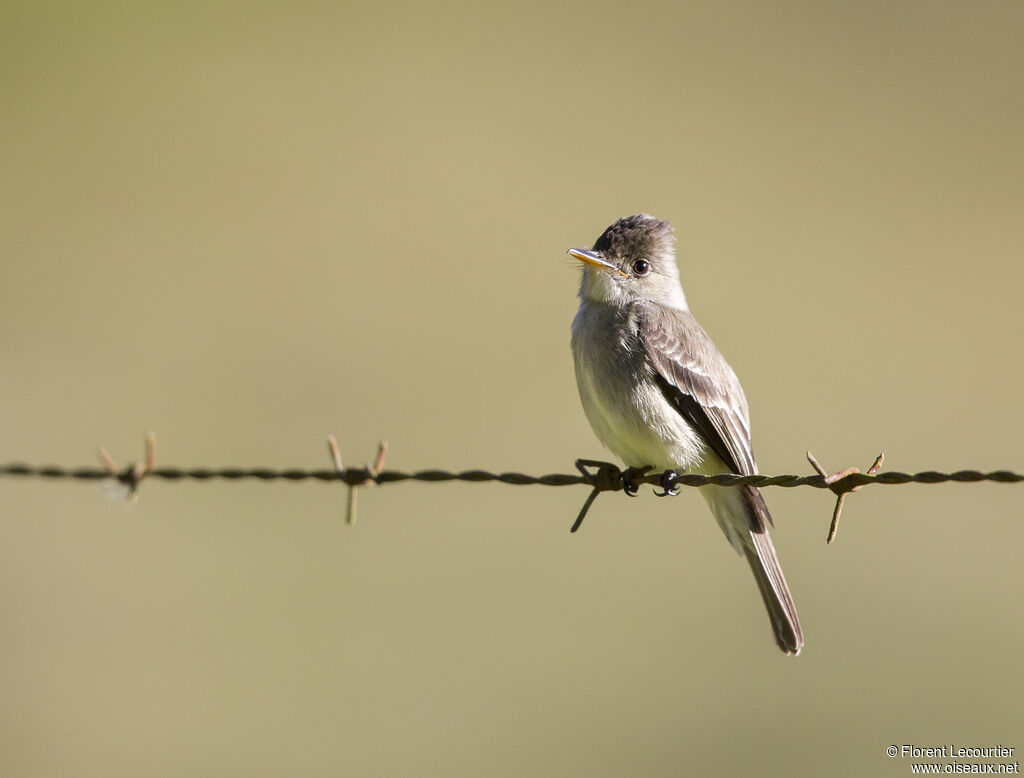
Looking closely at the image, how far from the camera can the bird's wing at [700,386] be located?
585cm

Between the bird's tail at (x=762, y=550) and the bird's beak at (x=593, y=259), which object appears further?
the bird's beak at (x=593, y=259)

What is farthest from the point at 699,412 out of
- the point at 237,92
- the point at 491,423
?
the point at 237,92

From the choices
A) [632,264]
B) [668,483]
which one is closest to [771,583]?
[668,483]

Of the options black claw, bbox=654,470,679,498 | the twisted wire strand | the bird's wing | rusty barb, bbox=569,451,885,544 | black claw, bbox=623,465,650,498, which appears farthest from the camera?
the bird's wing

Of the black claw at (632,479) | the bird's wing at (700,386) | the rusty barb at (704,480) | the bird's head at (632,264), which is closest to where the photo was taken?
the rusty barb at (704,480)

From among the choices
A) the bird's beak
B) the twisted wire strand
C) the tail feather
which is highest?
the bird's beak

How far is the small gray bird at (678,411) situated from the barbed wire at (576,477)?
0.18 meters

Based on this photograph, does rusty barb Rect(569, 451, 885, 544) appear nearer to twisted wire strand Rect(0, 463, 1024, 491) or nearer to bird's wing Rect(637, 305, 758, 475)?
twisted wire strand Rect(0, 463, 1024, 491)

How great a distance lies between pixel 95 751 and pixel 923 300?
1170cm

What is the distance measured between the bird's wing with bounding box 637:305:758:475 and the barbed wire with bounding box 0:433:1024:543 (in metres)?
0.35

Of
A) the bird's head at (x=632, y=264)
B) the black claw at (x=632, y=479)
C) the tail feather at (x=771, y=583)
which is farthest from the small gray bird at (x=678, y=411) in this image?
the bird's head at (x=632, y=264)

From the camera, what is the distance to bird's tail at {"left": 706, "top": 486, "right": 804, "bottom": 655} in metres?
5.77

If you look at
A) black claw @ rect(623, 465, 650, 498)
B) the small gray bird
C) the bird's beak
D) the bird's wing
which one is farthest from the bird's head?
black claw @ rect(623, 465, 650, 498)

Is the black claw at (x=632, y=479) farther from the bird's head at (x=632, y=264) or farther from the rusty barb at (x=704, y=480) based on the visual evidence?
the bird's head at (x=632, y=264)
